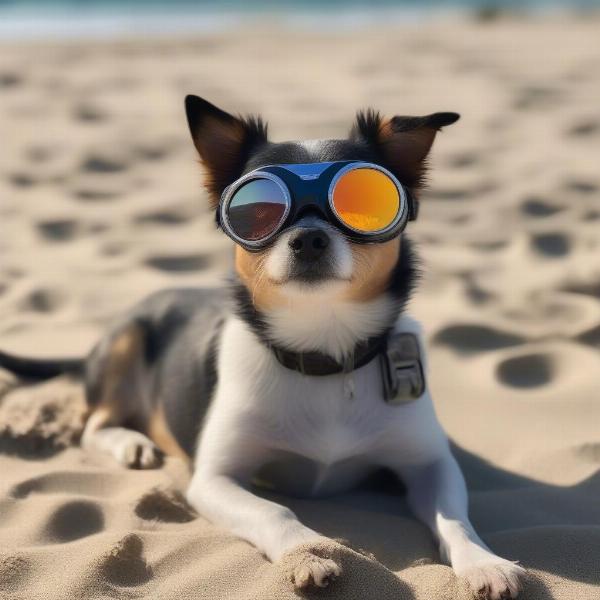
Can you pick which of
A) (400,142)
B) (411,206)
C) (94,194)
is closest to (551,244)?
(400,142)

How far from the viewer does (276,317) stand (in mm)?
3318

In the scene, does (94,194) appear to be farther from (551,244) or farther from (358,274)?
(358,274)

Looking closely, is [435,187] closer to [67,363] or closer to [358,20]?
[67,363]

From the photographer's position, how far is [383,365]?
3342 millimetres

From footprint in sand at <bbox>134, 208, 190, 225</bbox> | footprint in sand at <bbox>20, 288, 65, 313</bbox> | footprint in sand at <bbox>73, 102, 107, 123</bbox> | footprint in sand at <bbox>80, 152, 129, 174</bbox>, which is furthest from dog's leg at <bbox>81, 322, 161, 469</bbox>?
footprint in sand at <bbox>73, 102, 107, 123</bbox>

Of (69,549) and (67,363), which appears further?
(67,363)

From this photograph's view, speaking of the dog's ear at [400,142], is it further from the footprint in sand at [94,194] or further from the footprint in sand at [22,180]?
the footprint in sand at [22,180]

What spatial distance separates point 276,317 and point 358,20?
58.2 ft

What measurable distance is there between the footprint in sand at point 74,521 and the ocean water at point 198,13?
14.0m

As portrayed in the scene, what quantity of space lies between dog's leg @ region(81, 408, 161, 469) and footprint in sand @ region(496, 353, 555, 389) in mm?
1620

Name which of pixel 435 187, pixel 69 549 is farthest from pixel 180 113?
pixel 69 549

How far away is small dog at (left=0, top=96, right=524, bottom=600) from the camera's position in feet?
9.84

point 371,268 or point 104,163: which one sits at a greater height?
point 371,268

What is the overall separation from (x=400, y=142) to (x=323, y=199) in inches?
18.8
